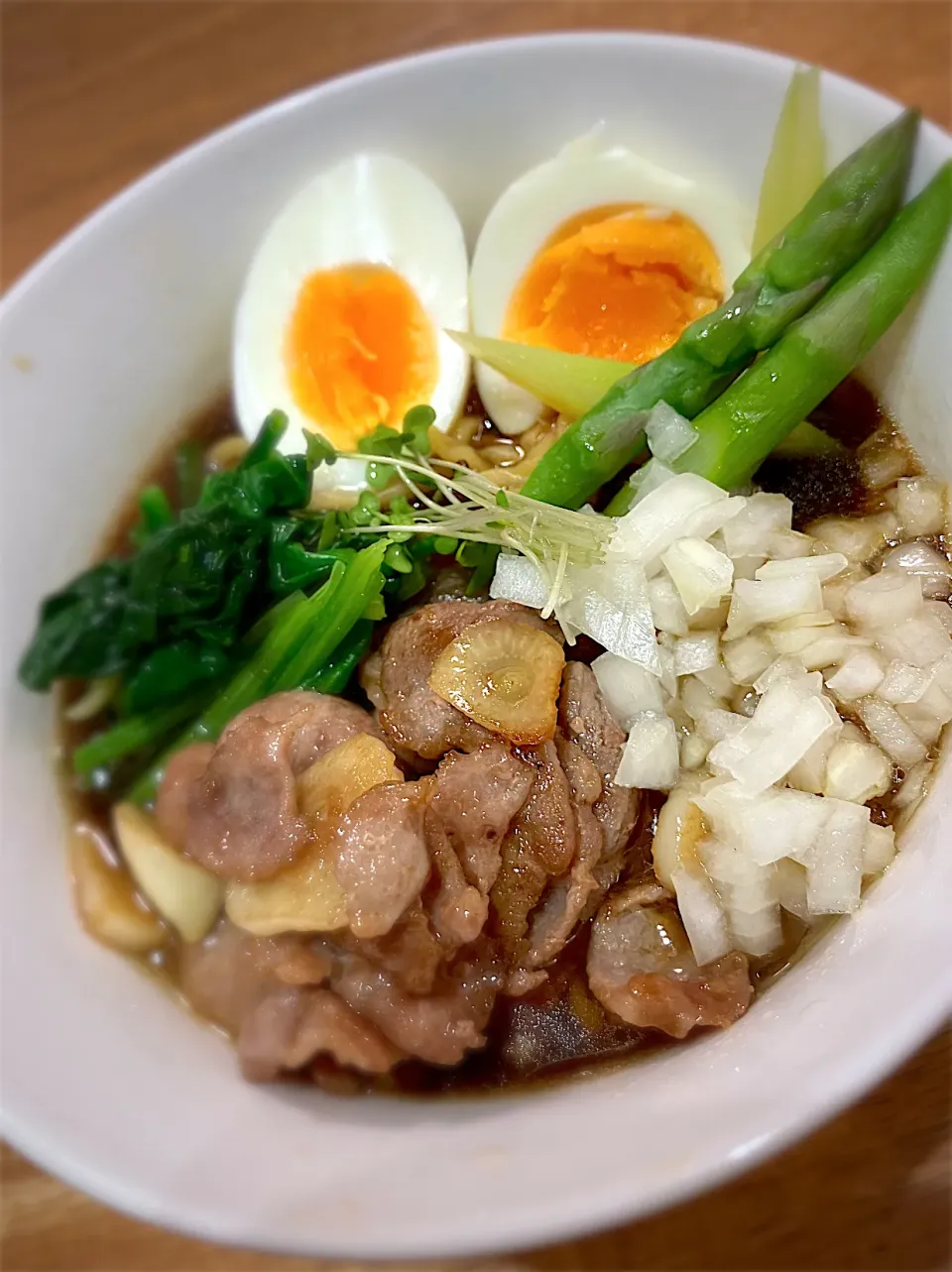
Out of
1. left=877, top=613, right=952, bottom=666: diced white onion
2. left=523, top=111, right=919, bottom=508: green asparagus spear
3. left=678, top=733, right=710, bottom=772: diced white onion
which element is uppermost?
left=523, top=111, right=919, bottom=508: green asparagus spear

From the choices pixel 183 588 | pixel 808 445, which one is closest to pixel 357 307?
pixel 183 588

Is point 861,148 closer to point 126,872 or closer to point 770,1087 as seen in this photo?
point 770,1087

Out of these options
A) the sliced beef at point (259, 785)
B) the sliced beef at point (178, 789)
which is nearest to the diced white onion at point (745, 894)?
the sliced beef at point (259, 785)

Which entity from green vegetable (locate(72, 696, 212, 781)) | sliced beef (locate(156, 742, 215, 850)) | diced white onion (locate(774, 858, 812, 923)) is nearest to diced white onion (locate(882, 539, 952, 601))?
diced white onion (locate(774, 858, 812, 923))

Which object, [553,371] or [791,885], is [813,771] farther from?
[553,371]

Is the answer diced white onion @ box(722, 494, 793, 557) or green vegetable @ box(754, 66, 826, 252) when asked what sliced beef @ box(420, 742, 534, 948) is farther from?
green vegetable @ box(754, 66, 826, 252)

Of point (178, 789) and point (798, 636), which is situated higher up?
point (178, 789)

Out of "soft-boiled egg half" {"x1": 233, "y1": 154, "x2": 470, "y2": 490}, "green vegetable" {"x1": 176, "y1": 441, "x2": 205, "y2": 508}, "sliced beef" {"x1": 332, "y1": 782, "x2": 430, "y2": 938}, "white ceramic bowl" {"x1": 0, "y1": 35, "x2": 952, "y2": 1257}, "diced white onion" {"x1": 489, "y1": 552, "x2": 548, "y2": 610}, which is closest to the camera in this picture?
"white ceramic bowl" {"x1": 0, "y1": 35, "x2": 952, "y2": 1257}
